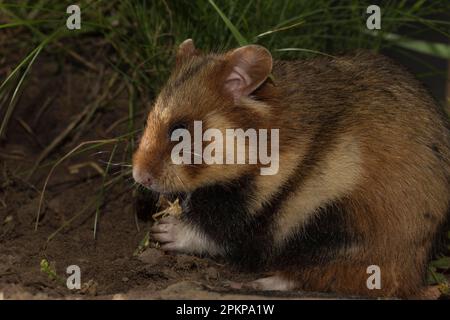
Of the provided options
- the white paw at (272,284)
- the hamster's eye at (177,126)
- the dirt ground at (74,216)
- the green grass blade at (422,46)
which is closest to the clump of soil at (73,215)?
the dirt ground at (74,216)

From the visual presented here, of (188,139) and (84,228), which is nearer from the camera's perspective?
(188,139)

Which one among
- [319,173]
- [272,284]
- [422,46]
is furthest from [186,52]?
[422,46]

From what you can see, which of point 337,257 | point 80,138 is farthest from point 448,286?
point 80,138

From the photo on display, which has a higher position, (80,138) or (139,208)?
(80,138)

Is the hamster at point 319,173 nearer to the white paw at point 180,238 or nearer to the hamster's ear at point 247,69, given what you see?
the hamster's ear at point 247,69

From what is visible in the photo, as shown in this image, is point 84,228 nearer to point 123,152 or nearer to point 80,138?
point 123,152

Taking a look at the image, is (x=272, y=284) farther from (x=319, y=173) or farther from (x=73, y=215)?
(x=73, y=215)
